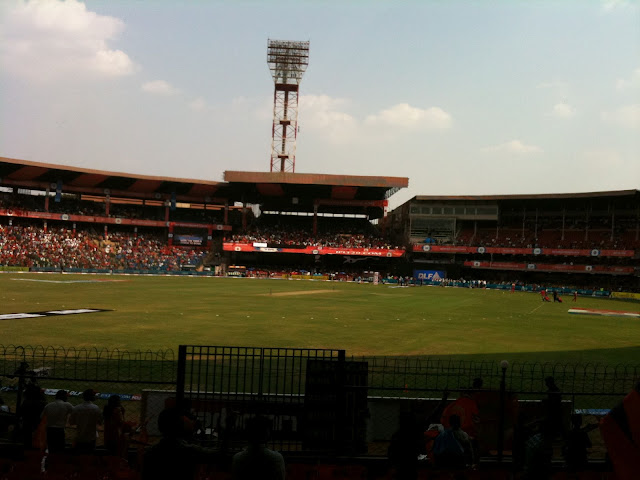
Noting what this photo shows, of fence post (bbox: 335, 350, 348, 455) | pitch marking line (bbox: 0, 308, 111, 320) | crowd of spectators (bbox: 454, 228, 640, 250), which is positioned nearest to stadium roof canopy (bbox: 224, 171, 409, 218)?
crowd of spectators (bbox: 454, 228, 640, 250)

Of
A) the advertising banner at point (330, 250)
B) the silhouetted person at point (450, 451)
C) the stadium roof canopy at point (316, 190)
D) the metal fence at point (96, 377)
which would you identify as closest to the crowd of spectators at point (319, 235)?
the advertising banner at point (330, 250)

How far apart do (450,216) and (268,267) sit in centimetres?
3481

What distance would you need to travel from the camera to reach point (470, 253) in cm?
8900

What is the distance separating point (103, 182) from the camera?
8506 centimetres

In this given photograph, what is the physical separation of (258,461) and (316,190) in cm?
8735

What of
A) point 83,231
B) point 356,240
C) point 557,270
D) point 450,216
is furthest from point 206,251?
point 557,270

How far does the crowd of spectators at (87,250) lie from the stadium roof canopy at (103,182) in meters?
7.47

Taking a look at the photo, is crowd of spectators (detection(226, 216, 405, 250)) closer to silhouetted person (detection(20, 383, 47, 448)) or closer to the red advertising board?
the red advertising board

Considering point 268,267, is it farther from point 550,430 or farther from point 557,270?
point 550,430

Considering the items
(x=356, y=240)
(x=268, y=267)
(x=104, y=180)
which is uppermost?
(x=104, y=180)

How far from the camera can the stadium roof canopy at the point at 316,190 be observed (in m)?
84.4

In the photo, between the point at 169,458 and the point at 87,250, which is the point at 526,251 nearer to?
the point at 87,250

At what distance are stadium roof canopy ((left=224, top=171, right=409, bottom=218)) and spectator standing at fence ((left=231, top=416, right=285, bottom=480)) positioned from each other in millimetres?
80637

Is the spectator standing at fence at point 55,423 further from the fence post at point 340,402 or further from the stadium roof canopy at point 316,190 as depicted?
the stadium roof canopy at point 316,190
